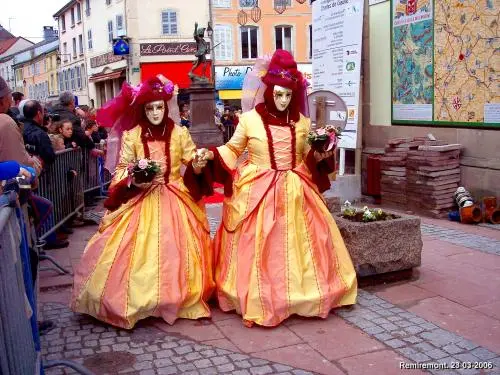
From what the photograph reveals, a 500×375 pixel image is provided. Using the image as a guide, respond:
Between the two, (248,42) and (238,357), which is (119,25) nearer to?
(248,42)

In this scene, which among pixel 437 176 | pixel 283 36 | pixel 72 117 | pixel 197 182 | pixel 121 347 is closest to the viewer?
pixel 121 347

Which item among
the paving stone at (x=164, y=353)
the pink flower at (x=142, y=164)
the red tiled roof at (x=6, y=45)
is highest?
the red tiled roof at (x=6, y=45)

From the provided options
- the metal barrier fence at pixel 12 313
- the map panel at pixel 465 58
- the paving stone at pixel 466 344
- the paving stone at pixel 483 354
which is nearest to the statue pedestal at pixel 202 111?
the map panel at pixel 465 58

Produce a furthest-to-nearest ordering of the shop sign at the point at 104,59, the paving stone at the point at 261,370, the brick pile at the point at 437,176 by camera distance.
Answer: the shop sign at the point at 104,59
the brick pile at the point at 437,176
the paving stone at the point at 261,370

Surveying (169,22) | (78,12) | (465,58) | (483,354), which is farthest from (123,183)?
(78,12)

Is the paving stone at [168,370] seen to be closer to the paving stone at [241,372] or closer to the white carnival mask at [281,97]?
the paving stone at [241,372]

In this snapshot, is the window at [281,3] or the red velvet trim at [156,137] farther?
the window at [281,3]

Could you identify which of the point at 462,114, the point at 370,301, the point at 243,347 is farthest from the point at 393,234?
the point at 462,114

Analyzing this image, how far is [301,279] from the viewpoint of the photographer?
421cm

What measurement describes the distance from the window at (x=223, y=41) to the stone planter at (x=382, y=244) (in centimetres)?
2586

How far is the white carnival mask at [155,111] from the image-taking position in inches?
181

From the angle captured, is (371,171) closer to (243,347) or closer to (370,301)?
(370,301)

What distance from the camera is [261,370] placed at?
3.48 m

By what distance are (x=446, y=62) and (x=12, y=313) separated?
7049 mm
